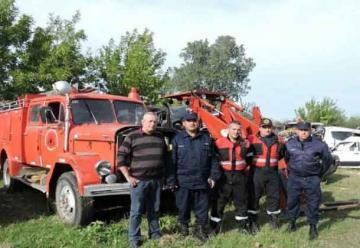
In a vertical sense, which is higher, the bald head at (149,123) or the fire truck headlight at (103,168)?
the bald head at (149,123)

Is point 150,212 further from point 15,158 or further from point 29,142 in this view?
point 15,158

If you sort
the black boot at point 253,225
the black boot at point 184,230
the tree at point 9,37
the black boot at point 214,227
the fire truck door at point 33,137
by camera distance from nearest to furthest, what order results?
the black boot at point 184,230 < the black boot at point 214,227 < the black boot at point 253,225 < the fire truck door at point 33,137 < the tree at point 9,37

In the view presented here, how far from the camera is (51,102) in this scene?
360 inches

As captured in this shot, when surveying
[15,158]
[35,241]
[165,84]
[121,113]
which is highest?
[165,84]

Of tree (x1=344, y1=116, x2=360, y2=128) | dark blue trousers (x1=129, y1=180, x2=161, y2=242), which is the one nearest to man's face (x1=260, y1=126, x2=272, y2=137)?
dark blue trousers (x1=129, y1=180, x2=161, y2=242)

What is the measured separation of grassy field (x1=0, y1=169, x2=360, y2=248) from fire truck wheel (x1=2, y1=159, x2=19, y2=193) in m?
2.06

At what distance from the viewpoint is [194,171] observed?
253 inches

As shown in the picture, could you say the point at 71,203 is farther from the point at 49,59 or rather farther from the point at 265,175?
the point at 49,59

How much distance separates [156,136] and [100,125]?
2455 millimetres

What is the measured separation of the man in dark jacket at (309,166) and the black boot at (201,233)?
1.48m

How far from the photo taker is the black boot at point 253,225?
713 cm

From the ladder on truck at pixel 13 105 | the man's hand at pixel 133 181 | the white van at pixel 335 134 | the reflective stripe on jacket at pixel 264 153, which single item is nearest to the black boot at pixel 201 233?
the man's hand at pixel 133 181

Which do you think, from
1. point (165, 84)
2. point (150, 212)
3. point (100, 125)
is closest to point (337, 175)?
point (165, 84)

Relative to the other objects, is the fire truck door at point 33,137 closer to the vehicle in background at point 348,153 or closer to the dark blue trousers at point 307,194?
the dark blue trousers at point 307,194
